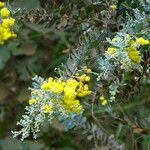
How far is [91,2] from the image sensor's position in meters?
0.76

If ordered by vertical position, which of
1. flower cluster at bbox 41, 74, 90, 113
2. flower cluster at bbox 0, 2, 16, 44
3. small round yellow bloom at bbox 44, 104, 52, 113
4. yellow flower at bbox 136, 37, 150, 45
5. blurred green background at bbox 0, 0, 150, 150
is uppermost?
blurred green background at bbox 0, 0, 150, 150

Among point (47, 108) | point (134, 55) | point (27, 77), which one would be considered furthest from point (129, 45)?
point (27, 77)

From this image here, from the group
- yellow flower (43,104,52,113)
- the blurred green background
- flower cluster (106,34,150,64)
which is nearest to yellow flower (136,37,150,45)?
flower cluster (106,34,150,64)

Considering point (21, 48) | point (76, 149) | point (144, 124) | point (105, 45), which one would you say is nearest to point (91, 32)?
point (105, 45)

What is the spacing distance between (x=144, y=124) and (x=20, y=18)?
0.24 metres

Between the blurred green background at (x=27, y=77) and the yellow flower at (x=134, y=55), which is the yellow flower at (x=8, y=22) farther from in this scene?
the blurred green background at (x=27, y=77)

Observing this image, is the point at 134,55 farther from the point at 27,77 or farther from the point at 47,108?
the point at 27,77

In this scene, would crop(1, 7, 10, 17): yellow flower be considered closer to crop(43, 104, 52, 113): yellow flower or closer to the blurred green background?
crop(43, 104, 52, 113): yellow flower

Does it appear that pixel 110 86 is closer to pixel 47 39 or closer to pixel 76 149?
pixel 76 149

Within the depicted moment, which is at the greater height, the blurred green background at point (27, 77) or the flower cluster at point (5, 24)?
the blurred green background at point (27, 77)

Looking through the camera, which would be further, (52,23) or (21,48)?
(21,48)

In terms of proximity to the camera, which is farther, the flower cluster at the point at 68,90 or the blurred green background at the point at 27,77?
the blurred green background at the point at 27,77

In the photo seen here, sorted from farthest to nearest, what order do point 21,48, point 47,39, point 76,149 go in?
point 47,39 < point 21,48 < point 76,149

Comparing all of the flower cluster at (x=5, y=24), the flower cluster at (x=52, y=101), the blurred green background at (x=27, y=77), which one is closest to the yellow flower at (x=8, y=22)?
the flower cluster at (x=5, y=24)
